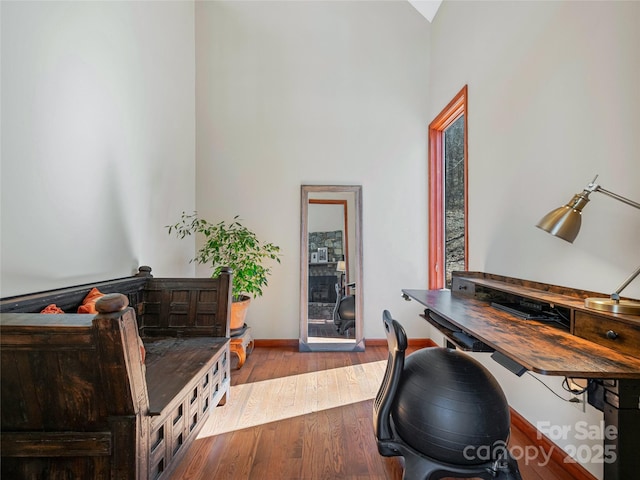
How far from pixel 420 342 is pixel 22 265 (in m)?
3.51

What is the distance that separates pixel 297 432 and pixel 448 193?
8.86 feet

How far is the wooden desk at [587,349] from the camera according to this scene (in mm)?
953

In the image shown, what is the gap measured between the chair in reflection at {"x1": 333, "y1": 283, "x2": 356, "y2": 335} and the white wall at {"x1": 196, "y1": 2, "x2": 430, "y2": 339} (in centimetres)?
16

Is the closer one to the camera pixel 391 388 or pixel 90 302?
pixel 391 388

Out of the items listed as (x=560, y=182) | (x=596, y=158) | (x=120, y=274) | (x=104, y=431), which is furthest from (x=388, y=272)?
(x=104, y=431)

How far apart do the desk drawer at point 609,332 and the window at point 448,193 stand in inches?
63.7

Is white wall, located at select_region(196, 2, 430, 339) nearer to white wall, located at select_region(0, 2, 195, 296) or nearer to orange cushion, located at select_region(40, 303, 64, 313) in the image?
white wall, located at select_region(0, 2, 195, 296)

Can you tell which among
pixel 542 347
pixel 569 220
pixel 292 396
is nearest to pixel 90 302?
pixel 292 396

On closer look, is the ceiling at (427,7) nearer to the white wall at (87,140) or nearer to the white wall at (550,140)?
the white wall at (550,140)

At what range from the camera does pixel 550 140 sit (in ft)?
6.07

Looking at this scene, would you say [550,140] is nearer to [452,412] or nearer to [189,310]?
[452,412]

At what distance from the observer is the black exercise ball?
1420 millimetres

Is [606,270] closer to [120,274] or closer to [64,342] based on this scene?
[64,342]

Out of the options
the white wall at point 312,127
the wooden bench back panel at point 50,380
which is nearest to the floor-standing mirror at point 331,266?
the white wall at point 312,127
